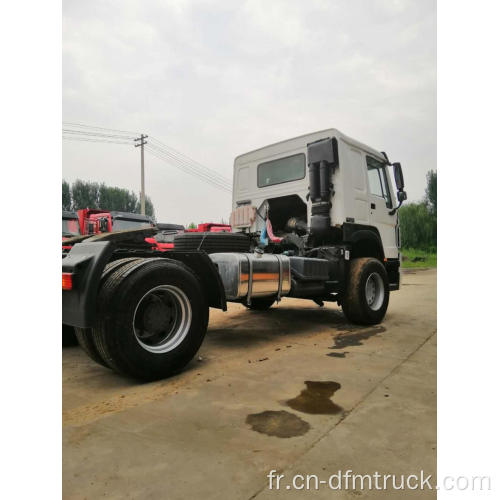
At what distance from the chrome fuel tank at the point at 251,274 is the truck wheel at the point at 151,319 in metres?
0.51

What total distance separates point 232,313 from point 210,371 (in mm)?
3260

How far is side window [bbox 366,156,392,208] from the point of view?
18.9ft

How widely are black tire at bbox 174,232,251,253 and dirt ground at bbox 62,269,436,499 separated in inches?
45.2

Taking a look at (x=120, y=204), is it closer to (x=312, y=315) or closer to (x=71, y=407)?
(x=312, y=315)

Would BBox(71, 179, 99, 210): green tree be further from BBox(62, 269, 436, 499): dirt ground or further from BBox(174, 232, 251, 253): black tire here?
BBox(62, 269, 436, 499): dirt ground

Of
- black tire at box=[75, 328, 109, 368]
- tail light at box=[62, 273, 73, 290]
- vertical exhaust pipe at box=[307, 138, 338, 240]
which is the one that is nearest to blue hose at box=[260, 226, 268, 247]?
vertical exhaust pipe at box=[307, 138, 338, 240]

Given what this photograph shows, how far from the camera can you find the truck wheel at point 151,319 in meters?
2.78

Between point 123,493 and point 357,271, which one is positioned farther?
point 357,271

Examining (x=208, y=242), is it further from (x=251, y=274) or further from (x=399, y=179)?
(x=399, y=179)

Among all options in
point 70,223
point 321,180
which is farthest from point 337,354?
point 70,223

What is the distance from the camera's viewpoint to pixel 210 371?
10.8 ft

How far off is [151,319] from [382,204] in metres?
4.21

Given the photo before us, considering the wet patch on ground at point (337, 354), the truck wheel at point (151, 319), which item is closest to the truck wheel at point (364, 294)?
the wet patch on ground at point (337, 354)

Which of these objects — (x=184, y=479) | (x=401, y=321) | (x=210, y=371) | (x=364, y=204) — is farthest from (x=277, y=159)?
(x=184, y=479)
